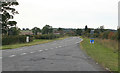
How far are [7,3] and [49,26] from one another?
88659 mm

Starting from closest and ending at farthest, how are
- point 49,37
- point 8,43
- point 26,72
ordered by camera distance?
point 26,72
point 8,43
point 49,37

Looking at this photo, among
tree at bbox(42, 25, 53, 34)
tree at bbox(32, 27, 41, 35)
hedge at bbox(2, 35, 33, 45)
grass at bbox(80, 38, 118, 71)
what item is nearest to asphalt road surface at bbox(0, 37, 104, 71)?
grass at bbox(80, 38, 118, 71)

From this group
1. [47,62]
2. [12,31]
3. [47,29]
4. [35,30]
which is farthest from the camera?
[35,30]

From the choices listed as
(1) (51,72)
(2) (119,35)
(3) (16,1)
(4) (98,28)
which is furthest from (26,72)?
(4) (98,28)

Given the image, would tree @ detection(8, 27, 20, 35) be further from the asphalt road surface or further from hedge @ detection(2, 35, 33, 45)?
the asphalt road surface

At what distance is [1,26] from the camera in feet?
129

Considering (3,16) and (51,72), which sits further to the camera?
(3,16)

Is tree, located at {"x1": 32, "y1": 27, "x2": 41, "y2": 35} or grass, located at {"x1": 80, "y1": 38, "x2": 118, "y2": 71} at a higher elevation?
tree, located at {"x1": 32, "y1": 27, "x2": 41, "y2": 35}

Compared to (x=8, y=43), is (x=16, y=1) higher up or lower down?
higher up

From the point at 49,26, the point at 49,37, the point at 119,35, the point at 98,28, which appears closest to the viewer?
the point at 119,35

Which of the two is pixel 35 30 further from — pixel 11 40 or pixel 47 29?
pixel 11 40

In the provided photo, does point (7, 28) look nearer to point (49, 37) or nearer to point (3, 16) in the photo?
point (3, 16)

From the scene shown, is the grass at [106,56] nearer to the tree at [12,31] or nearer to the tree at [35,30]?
the tree at [12,31]

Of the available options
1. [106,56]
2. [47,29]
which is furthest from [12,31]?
[47,29]
